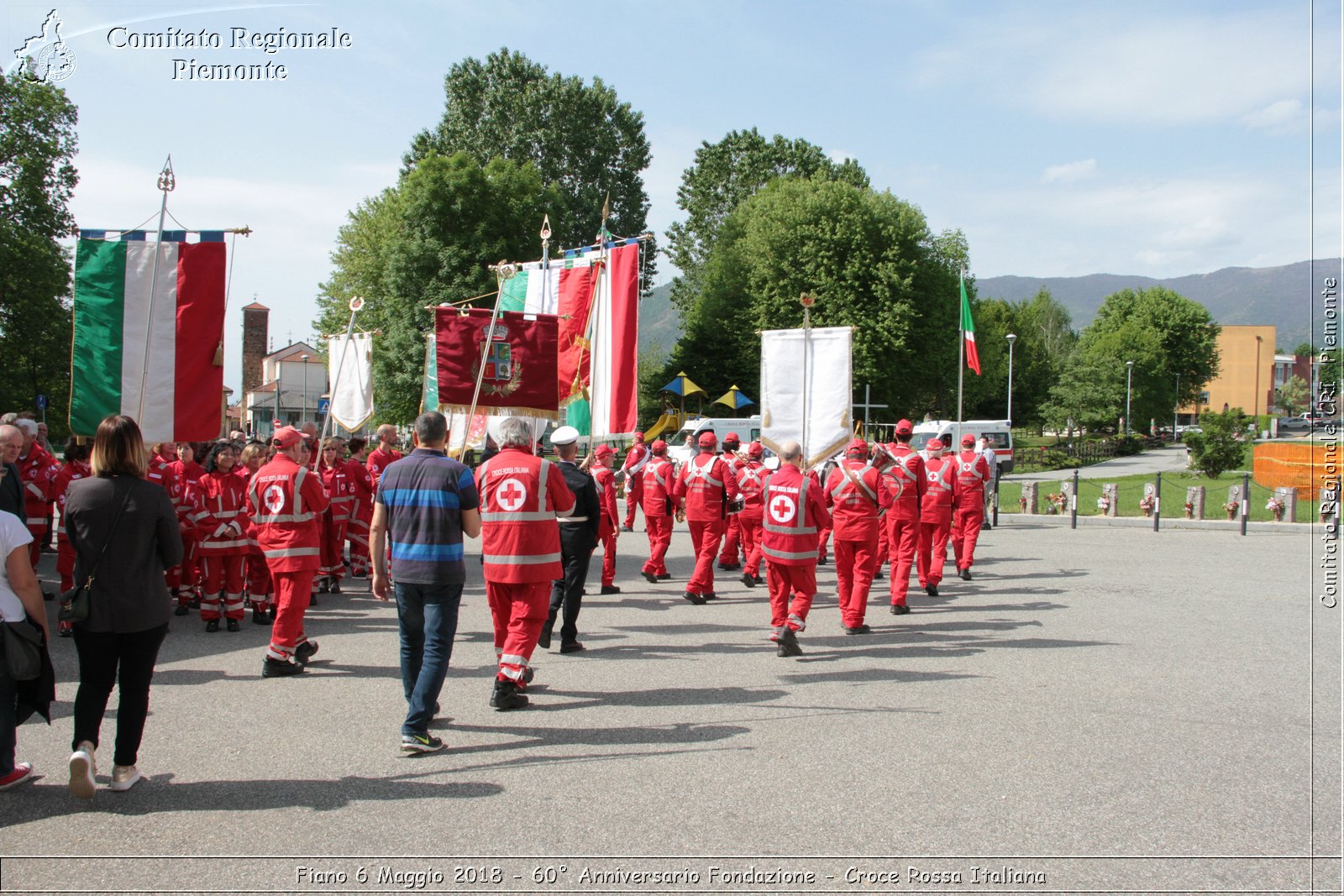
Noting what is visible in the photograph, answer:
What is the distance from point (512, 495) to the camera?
6438 mm

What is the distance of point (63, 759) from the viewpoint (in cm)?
531

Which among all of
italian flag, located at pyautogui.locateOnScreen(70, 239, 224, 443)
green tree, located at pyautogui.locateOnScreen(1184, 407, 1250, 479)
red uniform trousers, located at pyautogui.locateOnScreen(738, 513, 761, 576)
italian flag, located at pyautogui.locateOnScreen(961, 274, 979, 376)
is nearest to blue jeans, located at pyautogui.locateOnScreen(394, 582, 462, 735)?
italian flag, located at pyautogui.locateOnScreen(70, 239, 224, 443)

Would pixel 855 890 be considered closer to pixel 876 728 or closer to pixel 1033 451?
pixel 876 728

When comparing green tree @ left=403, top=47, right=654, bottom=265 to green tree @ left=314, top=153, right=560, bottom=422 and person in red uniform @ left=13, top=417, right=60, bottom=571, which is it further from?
person in red uniform @ left=13, top=417, right=60, bottom=571

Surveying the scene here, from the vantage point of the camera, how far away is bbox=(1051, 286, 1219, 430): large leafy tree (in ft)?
245

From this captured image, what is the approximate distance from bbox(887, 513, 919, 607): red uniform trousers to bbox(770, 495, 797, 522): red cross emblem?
2.73m

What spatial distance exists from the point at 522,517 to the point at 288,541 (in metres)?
2.13

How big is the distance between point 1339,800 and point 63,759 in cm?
676

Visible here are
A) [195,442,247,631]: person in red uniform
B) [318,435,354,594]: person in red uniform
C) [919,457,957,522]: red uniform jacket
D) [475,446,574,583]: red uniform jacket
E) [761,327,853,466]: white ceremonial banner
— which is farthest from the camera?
[919,457,957,522]: red uniform jacket

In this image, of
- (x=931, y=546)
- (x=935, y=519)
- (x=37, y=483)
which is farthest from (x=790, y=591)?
(x=37, y=483)

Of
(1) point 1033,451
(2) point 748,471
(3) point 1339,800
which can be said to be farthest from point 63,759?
(1) point 1033,451

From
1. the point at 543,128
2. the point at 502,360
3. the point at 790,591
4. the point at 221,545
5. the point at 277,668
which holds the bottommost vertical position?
the point at 277,668

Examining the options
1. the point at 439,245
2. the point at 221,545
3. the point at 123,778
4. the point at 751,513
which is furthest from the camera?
the point at 439,245

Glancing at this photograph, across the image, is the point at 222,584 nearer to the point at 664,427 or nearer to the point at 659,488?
the point at 659,488
